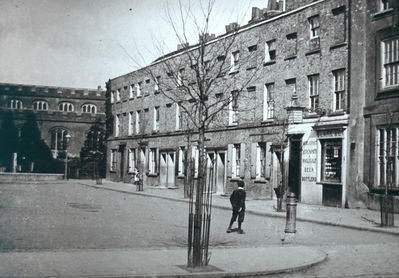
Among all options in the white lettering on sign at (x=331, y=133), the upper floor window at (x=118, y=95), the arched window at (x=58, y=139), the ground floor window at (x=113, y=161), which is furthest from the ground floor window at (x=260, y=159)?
the arched window at (x=58, y=139)

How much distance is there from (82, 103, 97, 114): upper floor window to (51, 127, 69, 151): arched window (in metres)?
7.69

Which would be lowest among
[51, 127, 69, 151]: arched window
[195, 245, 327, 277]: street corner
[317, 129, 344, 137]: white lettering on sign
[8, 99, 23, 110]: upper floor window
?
[195, 245, 327, 277]: street corner

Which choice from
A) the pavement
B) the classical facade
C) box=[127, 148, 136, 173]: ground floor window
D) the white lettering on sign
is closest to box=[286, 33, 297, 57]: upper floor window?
the white lettering on sign

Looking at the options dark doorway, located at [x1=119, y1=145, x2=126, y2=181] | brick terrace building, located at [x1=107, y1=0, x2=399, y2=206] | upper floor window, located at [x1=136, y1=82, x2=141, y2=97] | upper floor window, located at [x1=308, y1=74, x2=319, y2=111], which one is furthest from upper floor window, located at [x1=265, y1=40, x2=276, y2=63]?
dark doorway, located at [x1=119, y1=145, x2=126, y2=181]

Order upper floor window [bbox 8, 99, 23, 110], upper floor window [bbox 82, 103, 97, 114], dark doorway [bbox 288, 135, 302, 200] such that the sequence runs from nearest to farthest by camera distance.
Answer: dark doorway [bbox 288, 135, 302, 200], upper floor window [bbox 8, 99, 23, 110], upper floor window [bbox 82, 103, 97, 114]

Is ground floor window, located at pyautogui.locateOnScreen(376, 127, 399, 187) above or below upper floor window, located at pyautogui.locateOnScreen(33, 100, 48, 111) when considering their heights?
below

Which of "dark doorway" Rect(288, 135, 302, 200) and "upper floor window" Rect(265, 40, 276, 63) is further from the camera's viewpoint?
"upper floor window" Rect(265, 40, 276, 63)

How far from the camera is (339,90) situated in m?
24.3

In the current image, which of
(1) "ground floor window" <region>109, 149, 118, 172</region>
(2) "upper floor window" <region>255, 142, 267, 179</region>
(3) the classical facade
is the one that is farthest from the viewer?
(3) the classical facade

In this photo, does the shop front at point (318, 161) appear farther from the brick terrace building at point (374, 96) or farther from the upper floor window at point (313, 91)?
the upper floor window at point (313, 91)

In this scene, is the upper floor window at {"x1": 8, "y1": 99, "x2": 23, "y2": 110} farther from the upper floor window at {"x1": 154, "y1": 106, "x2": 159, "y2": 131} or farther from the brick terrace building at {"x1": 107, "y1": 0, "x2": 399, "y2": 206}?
the brick terrace building at {"x1": 107, "y1": 0, "x2": 399, "y2": 206}

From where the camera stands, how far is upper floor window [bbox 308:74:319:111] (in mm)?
25625

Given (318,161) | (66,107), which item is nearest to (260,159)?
(318,161)

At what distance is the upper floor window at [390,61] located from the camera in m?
21.6
